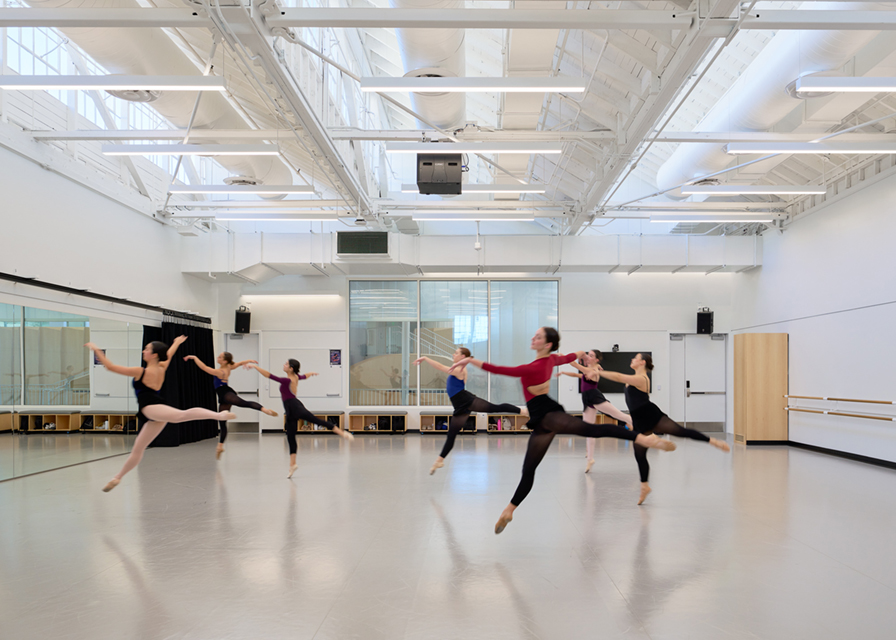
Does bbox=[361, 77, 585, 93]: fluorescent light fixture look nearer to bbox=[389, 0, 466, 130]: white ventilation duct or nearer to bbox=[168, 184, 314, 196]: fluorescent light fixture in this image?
bbox=[389, 0, 466, 130]: white ventilation duct

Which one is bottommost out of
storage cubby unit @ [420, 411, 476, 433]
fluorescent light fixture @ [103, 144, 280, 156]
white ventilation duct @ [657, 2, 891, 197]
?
storage cubby unit @ [420, 411, 476, 433]

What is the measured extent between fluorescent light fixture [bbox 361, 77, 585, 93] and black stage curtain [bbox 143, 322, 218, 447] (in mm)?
8368

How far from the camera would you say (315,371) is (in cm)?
1480

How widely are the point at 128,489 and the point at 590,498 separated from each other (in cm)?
550

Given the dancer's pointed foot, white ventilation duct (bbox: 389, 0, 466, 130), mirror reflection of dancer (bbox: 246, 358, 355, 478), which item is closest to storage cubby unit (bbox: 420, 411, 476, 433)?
mirror reflection of dancer (bbox: 246, 358, 355, 478)

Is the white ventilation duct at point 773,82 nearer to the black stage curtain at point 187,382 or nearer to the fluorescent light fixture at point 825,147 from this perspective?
the fluorescent light fixture at point 825,147

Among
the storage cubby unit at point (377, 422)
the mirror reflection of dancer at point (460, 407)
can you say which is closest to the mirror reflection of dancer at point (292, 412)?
the mirror reflection of dancer at point (460, 407)

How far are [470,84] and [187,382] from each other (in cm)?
1010

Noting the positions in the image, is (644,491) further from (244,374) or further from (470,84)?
(244,374)

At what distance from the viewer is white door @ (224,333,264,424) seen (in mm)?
14844

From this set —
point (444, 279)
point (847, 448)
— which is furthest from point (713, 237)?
point (444, 279)

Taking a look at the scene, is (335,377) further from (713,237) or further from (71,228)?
(713,237)

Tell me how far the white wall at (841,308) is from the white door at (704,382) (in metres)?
1.87

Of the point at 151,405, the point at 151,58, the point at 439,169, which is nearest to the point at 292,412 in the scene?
the point at 151,405
